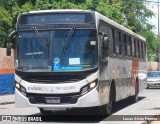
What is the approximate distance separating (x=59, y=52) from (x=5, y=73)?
15809 millimetres

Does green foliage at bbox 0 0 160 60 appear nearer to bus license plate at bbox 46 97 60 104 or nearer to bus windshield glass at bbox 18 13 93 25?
bus windshield glass at bbox 18 13 93 25

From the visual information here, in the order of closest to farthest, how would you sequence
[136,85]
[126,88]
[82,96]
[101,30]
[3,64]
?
1. [82,96]
2. [101,30]
3. [126,88]
4. [136,85]
5. [3,64]

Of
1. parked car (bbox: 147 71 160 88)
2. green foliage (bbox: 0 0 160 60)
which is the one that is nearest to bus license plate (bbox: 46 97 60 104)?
green foliage (bbox: 0 0 160 60)

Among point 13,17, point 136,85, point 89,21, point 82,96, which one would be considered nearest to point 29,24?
point 89,21

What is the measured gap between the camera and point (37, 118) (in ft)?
46.3

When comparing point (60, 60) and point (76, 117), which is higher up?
point (60, 60)

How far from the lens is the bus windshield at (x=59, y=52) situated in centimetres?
1263

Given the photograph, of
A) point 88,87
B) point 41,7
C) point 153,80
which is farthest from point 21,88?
point 153,80

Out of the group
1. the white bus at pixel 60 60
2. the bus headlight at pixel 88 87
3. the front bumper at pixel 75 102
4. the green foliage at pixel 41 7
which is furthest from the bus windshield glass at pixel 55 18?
the green foliage at pixel 41 7

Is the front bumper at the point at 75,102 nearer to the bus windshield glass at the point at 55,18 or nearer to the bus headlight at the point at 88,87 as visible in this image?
the bus headlight at the point at 88,87

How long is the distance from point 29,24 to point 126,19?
4331 cm

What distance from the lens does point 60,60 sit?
12.6 meters

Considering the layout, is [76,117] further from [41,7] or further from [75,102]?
[41,7]

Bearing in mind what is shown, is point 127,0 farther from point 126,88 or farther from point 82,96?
point 82,96
